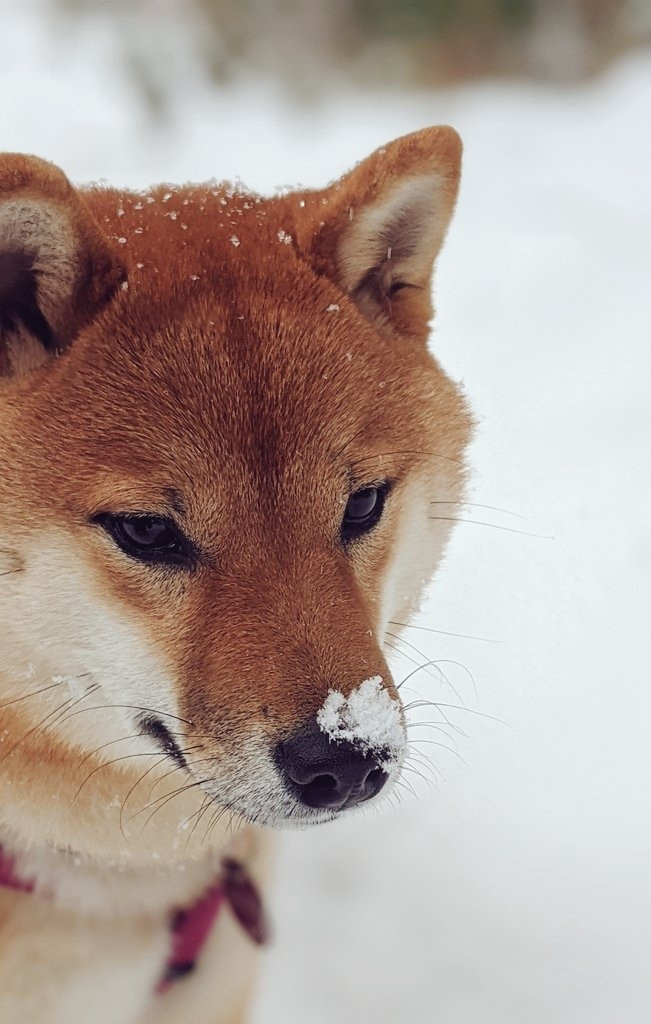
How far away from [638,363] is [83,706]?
2.88m

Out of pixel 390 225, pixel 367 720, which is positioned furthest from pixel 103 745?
pixel 390 225

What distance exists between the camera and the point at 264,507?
1.57 m

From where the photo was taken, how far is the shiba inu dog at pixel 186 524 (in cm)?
149

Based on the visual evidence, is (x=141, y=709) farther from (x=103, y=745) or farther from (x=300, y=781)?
(x=300, y=781)

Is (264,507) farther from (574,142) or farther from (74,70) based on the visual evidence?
(74,70)

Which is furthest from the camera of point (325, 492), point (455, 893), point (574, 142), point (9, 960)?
point (574, 142)

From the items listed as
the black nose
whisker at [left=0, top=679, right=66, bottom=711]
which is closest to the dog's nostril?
the black nose

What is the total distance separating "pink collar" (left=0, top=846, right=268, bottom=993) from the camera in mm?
1972

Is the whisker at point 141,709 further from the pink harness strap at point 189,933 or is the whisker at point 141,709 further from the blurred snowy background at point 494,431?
the blurred snowy background at point 494,431

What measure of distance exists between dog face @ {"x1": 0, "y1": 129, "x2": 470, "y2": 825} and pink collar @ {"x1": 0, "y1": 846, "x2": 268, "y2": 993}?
0.47m

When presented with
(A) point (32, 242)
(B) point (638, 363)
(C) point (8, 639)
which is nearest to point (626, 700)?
(B) point (638, 363)

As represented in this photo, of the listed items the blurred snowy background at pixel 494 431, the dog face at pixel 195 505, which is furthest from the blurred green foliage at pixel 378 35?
the dog face at pixel 195 505

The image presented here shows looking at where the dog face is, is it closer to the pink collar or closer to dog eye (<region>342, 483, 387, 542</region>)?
dog eye (<region>342, 483, 387, 542</region>)

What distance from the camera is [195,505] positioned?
155 cm
